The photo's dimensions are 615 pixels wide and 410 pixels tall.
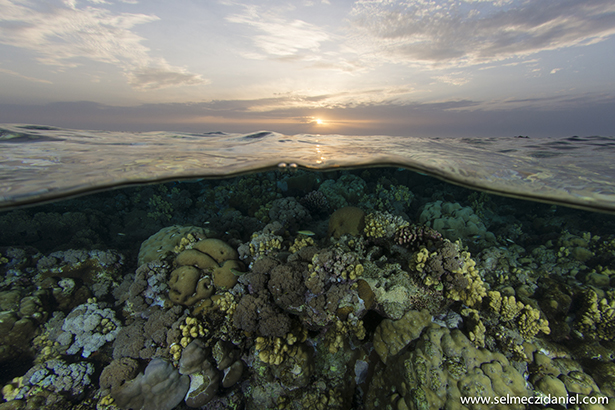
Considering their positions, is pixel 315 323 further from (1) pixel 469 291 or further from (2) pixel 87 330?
(2) pixel 87 330

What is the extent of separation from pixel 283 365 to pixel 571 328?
7117 mm

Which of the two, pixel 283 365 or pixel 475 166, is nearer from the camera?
pixel 283 365

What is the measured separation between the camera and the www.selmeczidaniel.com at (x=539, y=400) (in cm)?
400

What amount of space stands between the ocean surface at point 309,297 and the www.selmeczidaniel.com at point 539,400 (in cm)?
3

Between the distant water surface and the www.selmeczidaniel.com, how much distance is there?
5.23 meters

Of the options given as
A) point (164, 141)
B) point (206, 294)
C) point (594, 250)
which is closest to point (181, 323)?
point (206, 294)

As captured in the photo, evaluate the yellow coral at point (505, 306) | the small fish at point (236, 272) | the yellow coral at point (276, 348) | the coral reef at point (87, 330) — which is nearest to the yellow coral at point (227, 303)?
the small fish at point (236, 272)

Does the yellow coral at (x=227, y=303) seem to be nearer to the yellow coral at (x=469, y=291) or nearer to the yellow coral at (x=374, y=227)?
the yellow coral at (x=374, y=227)

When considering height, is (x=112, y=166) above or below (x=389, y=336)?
above

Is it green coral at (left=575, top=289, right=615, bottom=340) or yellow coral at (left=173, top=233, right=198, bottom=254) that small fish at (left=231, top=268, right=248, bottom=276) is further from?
green coral at (left=575, top=289, right=615, bottom=340)

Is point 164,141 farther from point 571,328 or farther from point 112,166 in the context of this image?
point 571,328

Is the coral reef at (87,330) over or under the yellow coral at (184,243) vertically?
under

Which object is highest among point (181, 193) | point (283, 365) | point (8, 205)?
point (8, 205)

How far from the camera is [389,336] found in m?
5.06
